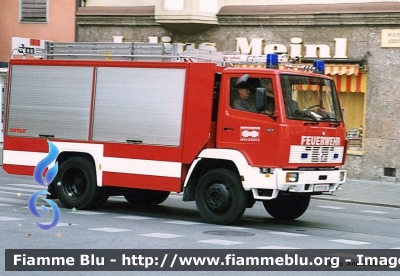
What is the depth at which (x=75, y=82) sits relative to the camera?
15602mm

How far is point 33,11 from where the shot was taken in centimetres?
3106

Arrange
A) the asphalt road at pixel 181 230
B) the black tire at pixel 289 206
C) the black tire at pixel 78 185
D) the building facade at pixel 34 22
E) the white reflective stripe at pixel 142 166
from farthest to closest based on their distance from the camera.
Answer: the building facade at pixel 34 22 → the black tire at pixel 78 185 → the black tire at pixel 289 206 → the white reflective stripe at pixel 142 166 → the asphalt road at pixel 181 230

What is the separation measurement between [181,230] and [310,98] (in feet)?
9.67

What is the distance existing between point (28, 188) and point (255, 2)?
9955mm

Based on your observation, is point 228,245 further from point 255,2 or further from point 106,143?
point 255,2

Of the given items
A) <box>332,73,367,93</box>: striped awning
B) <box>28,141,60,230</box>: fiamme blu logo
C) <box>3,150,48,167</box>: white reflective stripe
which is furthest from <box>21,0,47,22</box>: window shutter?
<box>28,141,60,230</box>: fiamme blu logo

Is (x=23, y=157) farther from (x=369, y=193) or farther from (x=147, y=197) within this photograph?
(x=369, y=193)

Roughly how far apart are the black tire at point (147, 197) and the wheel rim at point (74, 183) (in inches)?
40.7

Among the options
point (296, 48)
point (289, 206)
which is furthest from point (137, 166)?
point (296, 48)

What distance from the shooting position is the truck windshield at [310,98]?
1368 centimetres

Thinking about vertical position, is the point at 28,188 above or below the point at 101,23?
below

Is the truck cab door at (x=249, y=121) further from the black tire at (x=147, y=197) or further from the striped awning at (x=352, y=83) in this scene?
the striped awning at (x=352, y=83)

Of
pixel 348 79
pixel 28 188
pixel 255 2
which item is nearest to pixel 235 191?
pixel 28 188

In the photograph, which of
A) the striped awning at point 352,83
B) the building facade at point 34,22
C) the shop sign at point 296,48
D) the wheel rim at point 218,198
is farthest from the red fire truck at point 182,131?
the building facade at point 34,22
